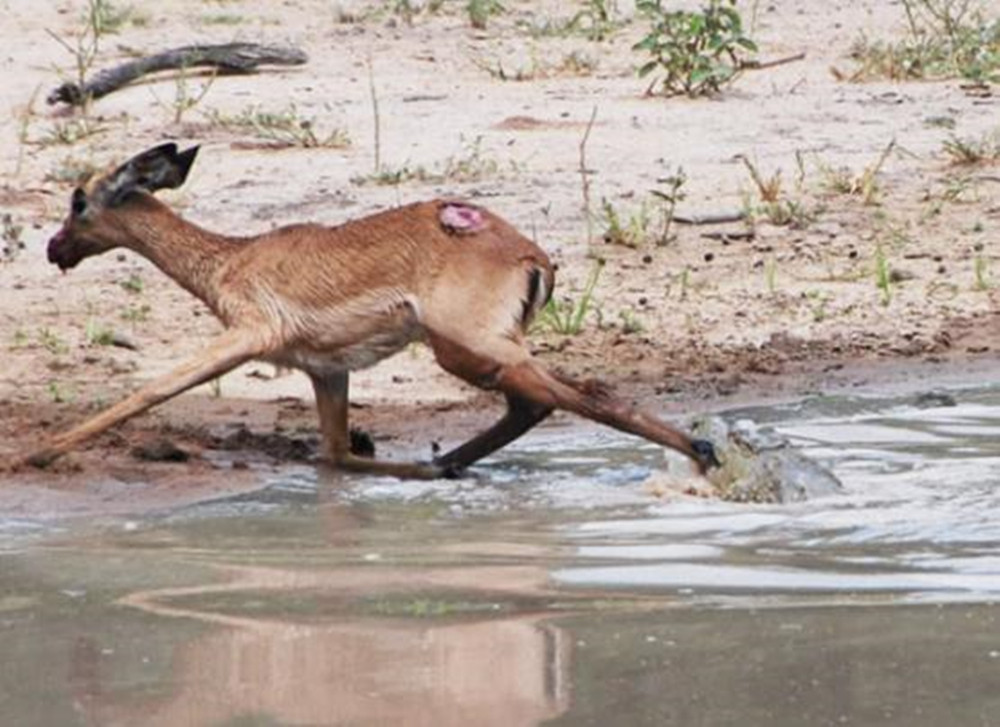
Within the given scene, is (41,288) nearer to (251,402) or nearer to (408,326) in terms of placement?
(251,402)

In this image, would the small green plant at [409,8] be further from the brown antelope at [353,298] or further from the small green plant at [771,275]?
the brown antelope at [353,298]

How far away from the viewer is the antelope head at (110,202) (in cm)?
944

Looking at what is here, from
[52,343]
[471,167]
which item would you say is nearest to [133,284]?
[52,343]

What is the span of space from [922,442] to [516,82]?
5536 millimetres

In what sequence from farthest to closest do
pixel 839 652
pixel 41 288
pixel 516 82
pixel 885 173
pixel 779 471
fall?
pixel 516 82 → pixel 885 173 → pixel 41 288 → pixel 779 471 → pixel 839 652

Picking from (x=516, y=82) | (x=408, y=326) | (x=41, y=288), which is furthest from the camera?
(x=516, y=82)

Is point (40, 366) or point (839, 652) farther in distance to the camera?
point (40, 366)

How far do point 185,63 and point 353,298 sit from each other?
17.0 feet

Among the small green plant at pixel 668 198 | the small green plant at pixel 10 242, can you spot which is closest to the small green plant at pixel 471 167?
the small green plant at pixel 668 198

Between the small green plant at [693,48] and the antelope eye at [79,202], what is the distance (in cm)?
475

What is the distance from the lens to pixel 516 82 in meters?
14.4

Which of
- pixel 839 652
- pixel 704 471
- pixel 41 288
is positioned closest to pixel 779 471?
pixel 704 471

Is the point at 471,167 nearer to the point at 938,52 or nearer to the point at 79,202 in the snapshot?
the point at 938,52

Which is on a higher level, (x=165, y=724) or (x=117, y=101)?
(x=165, y=724)
